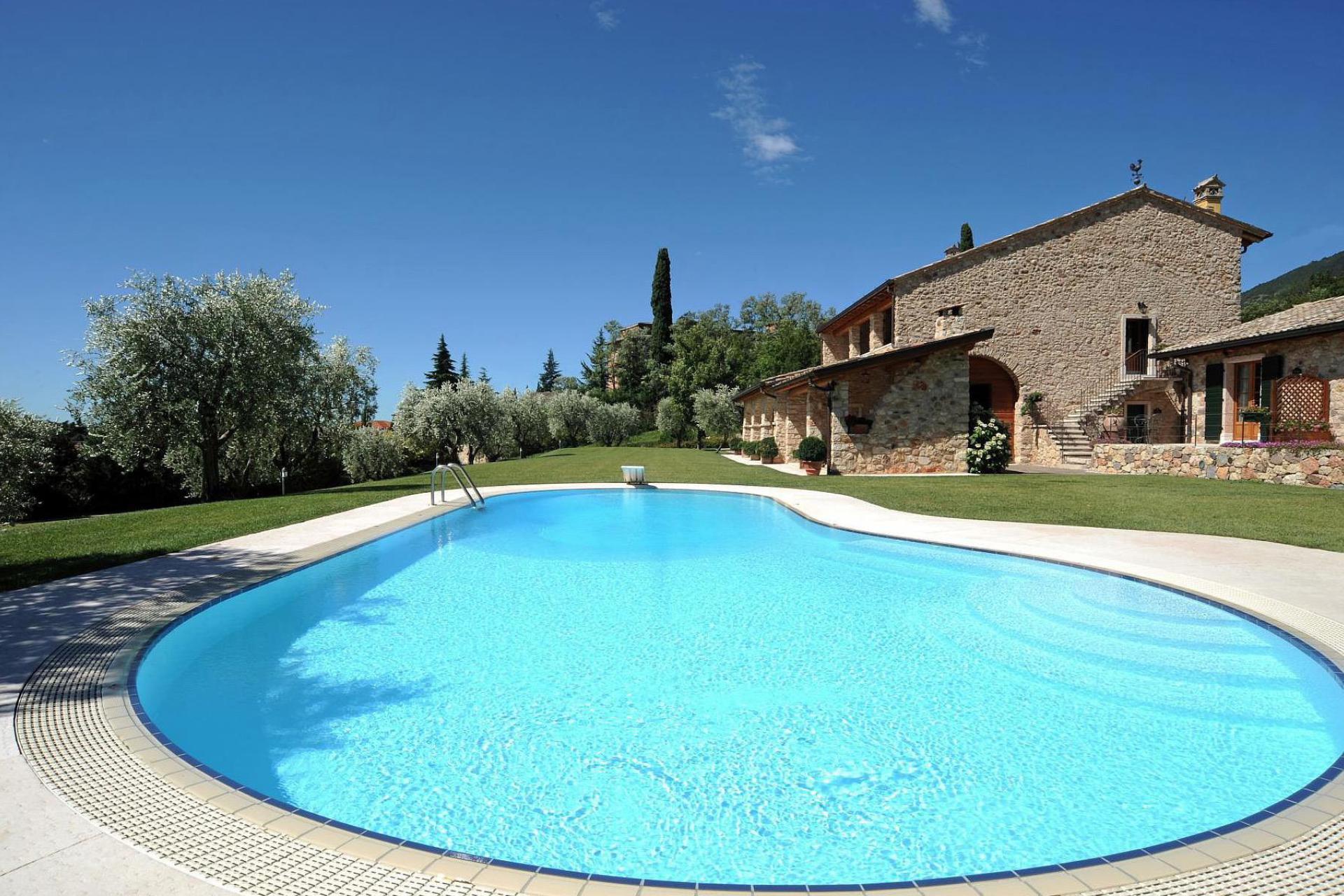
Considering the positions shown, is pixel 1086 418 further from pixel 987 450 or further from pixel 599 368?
pixel 599 368

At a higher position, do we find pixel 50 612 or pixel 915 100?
pixel 915 100

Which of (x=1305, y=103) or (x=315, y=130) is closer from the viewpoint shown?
(x=315, y=130)

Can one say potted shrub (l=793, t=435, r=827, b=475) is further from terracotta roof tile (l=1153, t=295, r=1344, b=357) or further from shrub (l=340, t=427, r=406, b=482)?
shrub (l=340, t=427, r=406, b=482)

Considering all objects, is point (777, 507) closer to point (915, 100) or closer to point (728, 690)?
point (728, 690)

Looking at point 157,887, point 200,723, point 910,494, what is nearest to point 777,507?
point 910,494

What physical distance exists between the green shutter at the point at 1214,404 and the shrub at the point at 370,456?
32.1 meters

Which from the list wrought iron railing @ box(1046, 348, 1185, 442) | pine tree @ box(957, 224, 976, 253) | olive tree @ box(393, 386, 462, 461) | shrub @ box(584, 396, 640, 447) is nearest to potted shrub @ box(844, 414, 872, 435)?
wrought iron railing @ box(1046, 348, 1185, 442)

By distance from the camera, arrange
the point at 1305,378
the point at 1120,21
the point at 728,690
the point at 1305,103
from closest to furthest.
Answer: the point at 728,690 → the point at 1120,21 → the point at 1305,378 → the point at 1305,103

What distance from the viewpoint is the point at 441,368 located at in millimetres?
61875

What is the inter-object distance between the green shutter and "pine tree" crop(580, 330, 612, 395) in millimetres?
51247

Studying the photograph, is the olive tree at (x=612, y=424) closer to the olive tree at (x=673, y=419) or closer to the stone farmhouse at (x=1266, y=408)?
the olive tree at (x=673, y=419)

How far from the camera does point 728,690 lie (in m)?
4.67

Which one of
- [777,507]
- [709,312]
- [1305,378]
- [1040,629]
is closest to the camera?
[1040,629]

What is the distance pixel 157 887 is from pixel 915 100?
22.9 meters
